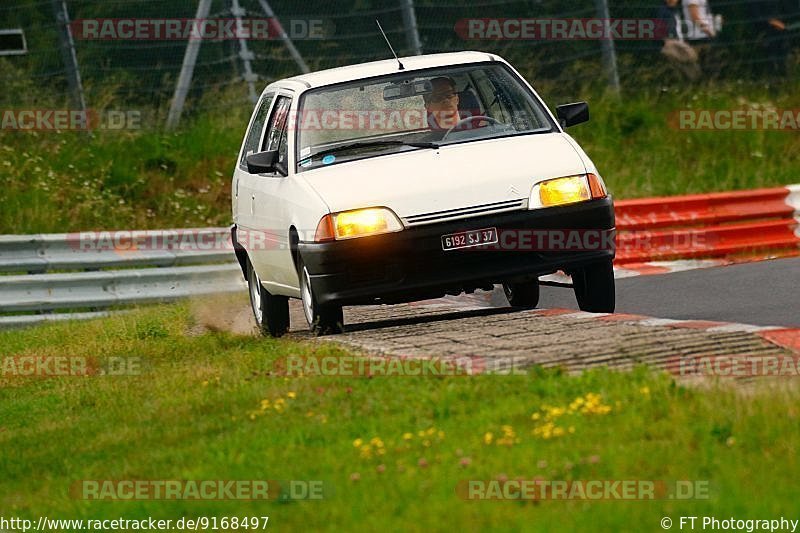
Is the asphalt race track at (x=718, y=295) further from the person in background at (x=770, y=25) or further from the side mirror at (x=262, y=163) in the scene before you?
the person in background at (x=770, y=25)

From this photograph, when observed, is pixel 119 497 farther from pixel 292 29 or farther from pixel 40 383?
pixel 292 29

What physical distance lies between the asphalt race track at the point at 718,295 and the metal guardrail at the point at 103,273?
4.07 metres

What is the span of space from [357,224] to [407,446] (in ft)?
11.4

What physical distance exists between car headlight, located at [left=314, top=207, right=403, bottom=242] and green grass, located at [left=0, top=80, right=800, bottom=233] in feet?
31.1

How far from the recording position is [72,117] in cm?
2050

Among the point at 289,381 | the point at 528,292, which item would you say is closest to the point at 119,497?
the point at 289,381

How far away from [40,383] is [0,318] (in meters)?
5.36

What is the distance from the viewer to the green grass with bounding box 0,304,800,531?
563 cm
